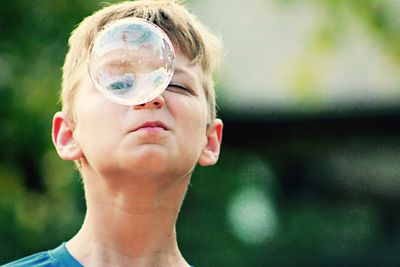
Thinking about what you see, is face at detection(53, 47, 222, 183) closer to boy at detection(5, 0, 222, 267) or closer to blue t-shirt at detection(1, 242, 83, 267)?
boy at detection(5, 0, 222, 267)

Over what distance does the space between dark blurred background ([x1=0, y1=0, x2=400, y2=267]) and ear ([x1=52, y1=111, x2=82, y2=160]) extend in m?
2.67

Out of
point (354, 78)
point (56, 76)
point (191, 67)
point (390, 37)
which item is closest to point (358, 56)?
point (354, 78)

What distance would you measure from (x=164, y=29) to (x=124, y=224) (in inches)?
19.4

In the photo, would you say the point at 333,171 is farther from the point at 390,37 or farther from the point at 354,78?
the point at 390,37

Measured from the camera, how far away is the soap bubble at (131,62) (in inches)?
110

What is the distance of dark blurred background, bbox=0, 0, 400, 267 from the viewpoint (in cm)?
595

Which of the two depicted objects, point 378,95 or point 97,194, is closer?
point 97,194

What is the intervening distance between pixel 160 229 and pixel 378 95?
17.4 feet

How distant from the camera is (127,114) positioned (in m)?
2.88

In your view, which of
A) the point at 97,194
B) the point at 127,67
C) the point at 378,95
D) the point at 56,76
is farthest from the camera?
the point at 378,95

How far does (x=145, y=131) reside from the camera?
2.84 meters

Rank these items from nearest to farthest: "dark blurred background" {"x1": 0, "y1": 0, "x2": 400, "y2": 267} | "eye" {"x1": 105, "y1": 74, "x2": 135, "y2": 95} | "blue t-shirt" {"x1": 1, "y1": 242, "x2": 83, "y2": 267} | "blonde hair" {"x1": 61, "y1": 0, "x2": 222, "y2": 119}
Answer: "eye" {"x1": 105, "y1": 74, "x2": 135, "y2": 95} → "blue t-shirt" {"x1": 1, "y1": 242, "x2": 83, "y2": 267} → "blonde hair" {"x1": 61, "y1": 0, "x2": 222, "y2": 119} → "dark blurred background" {"x1": 0, "y1": 0, "x2": 400, "y2": 267}

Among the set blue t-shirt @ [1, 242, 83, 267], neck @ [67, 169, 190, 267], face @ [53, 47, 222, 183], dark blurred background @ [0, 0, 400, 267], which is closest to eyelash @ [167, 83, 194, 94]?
face @ [53, 47, 222, 183]

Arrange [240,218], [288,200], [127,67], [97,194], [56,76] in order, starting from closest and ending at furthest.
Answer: [127,67]
[97,194]
[56,76]
[240,218]
[288,200]
